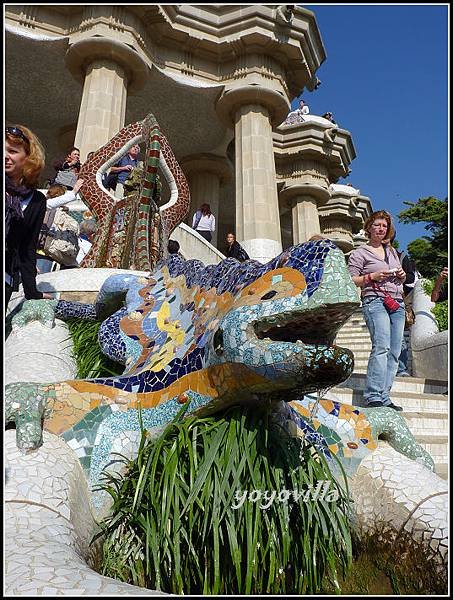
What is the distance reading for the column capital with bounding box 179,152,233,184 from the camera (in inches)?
827

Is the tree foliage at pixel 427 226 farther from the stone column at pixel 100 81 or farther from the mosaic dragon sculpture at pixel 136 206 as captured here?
the mosaic dragon sculpture at pixel 136 206

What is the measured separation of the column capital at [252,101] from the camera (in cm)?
1628

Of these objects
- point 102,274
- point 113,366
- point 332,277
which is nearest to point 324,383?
point 332,277

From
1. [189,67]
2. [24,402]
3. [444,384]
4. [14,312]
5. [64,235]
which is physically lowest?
[444,384]

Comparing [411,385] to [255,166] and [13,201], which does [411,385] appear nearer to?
[13,201]

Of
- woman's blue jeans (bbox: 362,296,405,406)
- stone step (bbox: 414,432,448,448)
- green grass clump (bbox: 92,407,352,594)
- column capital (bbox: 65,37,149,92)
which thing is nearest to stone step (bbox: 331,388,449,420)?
stone step (bbox: 414,432,448,448)

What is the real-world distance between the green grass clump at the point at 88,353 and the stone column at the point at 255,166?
11432mm

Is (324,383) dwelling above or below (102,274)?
below

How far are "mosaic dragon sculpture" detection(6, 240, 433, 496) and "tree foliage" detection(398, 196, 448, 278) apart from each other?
25.2 metres

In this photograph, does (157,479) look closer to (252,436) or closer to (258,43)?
(252,436)

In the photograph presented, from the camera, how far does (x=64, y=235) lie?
6082 millimetres

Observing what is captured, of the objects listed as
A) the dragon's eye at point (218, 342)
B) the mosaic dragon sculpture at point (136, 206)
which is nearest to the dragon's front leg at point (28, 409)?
the dragon's eye at point (218, 342)

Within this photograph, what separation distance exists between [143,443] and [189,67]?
16.7 metres

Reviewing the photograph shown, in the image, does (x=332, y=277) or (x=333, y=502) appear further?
(x=333, y=502)
